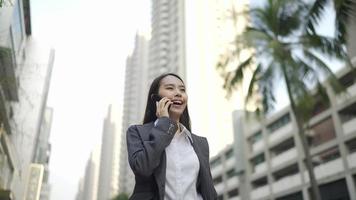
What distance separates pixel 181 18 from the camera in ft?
284

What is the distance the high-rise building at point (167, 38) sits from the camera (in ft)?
275

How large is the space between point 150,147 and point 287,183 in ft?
113

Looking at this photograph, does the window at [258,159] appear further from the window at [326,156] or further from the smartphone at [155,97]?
the smartphone at [155,97]

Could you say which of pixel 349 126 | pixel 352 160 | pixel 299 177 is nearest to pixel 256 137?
pixel 299 177

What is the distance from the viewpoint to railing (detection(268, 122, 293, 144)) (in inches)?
1396

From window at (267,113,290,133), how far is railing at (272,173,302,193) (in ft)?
16.8

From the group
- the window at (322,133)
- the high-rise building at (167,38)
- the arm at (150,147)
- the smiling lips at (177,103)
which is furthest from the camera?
the high-rise building at (167,38)

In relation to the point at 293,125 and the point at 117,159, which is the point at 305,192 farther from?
the point at 117,159

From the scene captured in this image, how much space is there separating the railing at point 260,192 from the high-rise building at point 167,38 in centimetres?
4221

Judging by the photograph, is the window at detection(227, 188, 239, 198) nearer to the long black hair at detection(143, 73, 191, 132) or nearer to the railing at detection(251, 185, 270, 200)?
the railing at detection(251, 185, 270, 200)

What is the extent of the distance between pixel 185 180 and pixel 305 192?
32.1 m

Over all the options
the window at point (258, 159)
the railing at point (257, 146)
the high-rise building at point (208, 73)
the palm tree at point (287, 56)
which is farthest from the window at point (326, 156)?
the high-rise building at point (208, 73)

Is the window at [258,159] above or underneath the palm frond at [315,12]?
above

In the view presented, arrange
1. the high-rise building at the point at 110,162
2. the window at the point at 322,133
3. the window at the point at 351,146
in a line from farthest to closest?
the high-rise building at the point at 110,162 → the window at the point at 322,133 → the window at the point at 351,146
